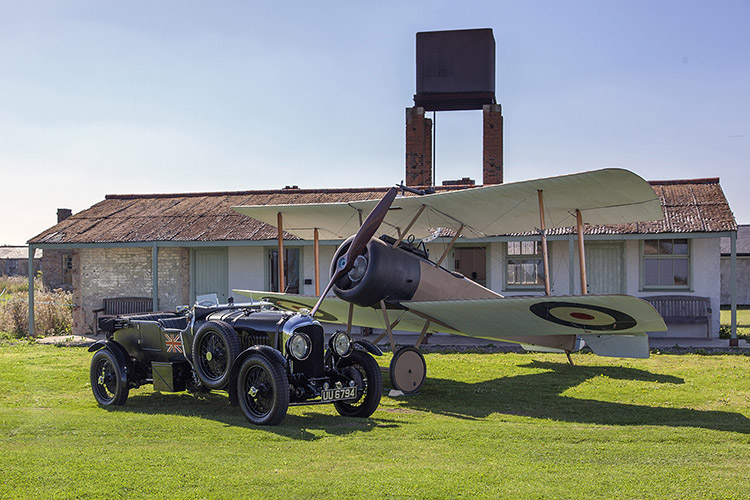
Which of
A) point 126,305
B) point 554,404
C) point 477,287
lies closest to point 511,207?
point 477,287

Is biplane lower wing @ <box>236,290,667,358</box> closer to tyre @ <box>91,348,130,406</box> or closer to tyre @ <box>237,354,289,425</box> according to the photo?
tyre @ <box>237,354,289,425</box>

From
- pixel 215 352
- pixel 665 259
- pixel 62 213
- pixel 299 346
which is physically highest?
pixel 62 213

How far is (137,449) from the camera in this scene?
228 inches

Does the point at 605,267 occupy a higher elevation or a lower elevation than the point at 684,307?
higher

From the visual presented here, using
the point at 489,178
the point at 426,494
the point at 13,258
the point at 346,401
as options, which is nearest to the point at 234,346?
the point at 346,401

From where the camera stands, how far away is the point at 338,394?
284 inches

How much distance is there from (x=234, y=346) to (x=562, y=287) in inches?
487

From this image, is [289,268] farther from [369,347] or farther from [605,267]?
[369,347]

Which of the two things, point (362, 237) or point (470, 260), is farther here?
point (470, 260)

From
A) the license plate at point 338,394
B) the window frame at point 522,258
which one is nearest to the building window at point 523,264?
the window frame at point 522,258

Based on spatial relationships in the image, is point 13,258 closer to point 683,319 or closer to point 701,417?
point 683,319

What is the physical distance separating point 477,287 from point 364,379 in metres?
4.31

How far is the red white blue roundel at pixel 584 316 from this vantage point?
848cm

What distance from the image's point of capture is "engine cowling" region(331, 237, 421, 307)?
9906 mm
